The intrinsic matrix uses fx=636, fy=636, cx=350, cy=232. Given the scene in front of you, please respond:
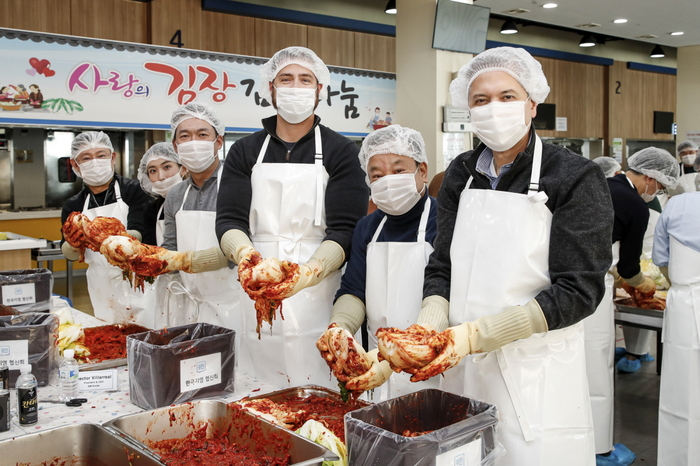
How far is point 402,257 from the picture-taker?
213 centimetres

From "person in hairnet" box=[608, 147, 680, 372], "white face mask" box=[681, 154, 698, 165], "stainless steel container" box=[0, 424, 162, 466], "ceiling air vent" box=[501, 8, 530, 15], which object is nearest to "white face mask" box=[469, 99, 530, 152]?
"stainless steel container" box=[0, 424, 162, 466]

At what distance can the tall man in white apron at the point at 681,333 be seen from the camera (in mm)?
2900

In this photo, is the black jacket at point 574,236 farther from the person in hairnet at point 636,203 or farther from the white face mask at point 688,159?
the white face mask at point 688,159

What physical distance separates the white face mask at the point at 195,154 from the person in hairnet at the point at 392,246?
915mm

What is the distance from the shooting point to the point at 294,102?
2.43 metres

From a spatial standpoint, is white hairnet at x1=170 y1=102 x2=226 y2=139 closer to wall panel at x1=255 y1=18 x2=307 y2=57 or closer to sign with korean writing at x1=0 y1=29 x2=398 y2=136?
sign with korean writing at x1=0 y1=29 x2=398 y2=136

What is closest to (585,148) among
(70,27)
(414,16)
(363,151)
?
(414,16)

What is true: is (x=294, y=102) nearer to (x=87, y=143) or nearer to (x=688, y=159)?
(x=87, y=143)

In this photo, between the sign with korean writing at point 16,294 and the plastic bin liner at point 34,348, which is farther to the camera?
the sign with korean writing at point 16,294

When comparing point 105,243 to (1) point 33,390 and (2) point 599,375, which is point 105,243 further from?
(2) point 599,375

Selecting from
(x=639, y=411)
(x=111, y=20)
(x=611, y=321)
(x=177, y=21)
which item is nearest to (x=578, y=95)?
(x=177, y=21)

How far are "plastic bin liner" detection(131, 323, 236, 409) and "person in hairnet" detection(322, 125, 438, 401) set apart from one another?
392mm

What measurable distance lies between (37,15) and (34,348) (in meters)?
5.68

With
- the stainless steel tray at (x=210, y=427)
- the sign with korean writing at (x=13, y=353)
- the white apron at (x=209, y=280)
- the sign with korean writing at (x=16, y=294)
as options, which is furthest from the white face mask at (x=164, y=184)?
the stainless steel tray at (x=210, y=427)
